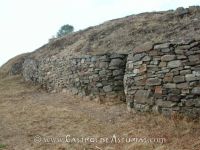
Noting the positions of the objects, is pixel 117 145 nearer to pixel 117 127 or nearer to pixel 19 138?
pixel 117 127

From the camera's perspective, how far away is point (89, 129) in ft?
32.1

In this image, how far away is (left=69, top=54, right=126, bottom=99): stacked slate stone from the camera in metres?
12.8

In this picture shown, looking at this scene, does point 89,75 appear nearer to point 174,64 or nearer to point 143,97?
point 143,97

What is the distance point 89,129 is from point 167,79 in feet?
8.06

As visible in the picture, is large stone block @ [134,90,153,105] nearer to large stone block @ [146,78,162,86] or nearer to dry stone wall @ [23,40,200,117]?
dry stone wall @ [23,40,200,117]

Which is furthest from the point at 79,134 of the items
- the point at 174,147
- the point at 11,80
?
the point at 11,80

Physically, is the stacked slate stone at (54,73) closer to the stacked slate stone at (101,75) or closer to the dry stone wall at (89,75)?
the dry stone wall at (89,75)

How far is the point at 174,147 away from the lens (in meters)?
7.78

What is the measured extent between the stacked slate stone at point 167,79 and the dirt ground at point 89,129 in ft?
1.16

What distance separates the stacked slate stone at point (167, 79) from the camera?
9305mm

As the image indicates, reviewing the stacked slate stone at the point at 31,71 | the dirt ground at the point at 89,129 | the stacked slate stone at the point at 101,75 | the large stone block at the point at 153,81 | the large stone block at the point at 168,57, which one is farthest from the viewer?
the stacked slate stone at the point at 31,71

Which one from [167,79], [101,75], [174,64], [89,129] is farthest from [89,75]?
[174,64]

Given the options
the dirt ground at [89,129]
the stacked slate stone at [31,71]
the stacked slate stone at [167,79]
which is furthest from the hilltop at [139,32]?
the dirt ground at [89,129]

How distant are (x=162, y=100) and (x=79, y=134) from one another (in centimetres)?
241
